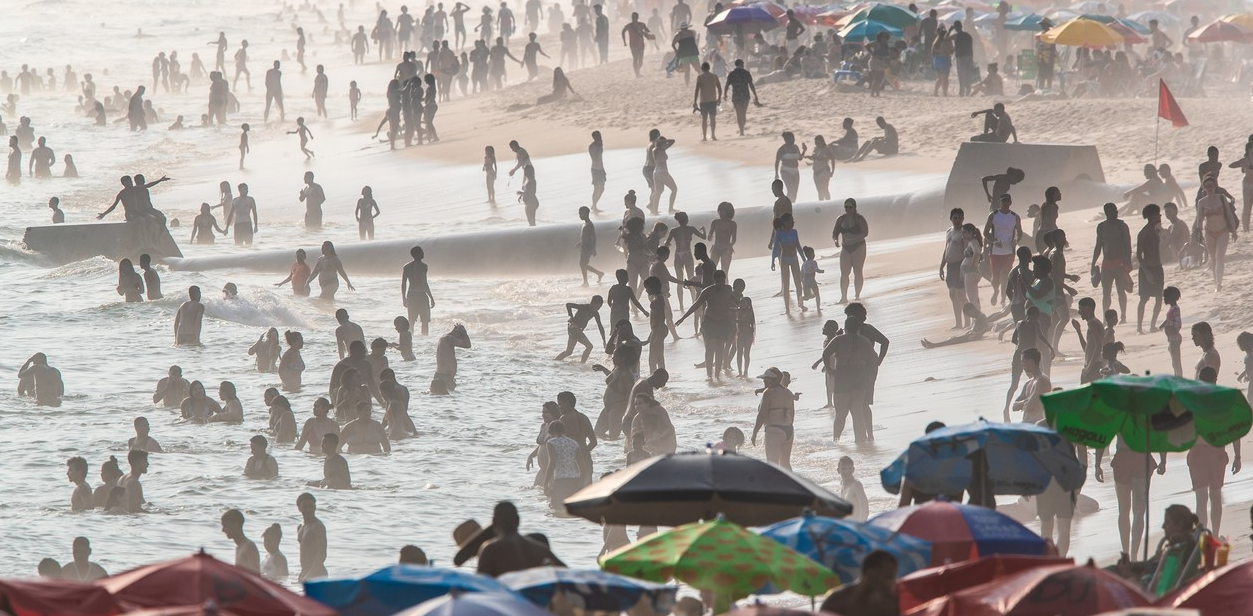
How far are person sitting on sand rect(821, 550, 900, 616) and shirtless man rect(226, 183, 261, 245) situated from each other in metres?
22.7

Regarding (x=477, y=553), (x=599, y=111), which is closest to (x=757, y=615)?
(x=477, y=553)

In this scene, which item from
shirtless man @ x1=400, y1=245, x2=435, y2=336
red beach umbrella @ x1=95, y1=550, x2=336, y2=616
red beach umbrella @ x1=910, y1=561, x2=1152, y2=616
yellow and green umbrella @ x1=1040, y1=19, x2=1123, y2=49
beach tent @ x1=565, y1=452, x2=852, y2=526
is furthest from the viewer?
yellow and green umbrella @ x1=1040, y1=19, x2=1123, y2=49

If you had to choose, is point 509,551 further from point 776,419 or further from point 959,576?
point 776,419

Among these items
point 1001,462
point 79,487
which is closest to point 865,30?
point 79,487

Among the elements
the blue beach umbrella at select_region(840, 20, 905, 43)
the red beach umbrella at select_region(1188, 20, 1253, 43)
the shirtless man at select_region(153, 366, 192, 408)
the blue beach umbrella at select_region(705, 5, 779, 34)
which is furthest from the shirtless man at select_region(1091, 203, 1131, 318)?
the red beach umbrella at select_region(1188, 20, 1253, 43)

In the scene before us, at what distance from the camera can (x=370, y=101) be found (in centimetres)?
4700

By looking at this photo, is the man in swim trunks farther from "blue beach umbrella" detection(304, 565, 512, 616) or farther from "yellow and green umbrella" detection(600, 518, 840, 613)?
"blue beach umbrella" detection(304, 565, 512, 616)

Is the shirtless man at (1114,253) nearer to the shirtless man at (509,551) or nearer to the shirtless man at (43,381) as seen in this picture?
the shirtless man at (509,551)

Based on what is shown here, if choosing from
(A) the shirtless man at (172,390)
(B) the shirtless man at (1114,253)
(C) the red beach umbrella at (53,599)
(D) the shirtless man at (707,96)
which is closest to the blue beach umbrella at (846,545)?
(C) the red beach umbrella at (53,599)

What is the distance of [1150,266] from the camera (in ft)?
49.3

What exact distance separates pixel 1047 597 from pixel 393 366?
45.0 ft

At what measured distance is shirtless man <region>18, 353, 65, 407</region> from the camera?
17.7 m

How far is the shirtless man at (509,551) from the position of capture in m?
7.13

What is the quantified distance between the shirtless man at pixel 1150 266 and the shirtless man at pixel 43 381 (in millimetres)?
10776
